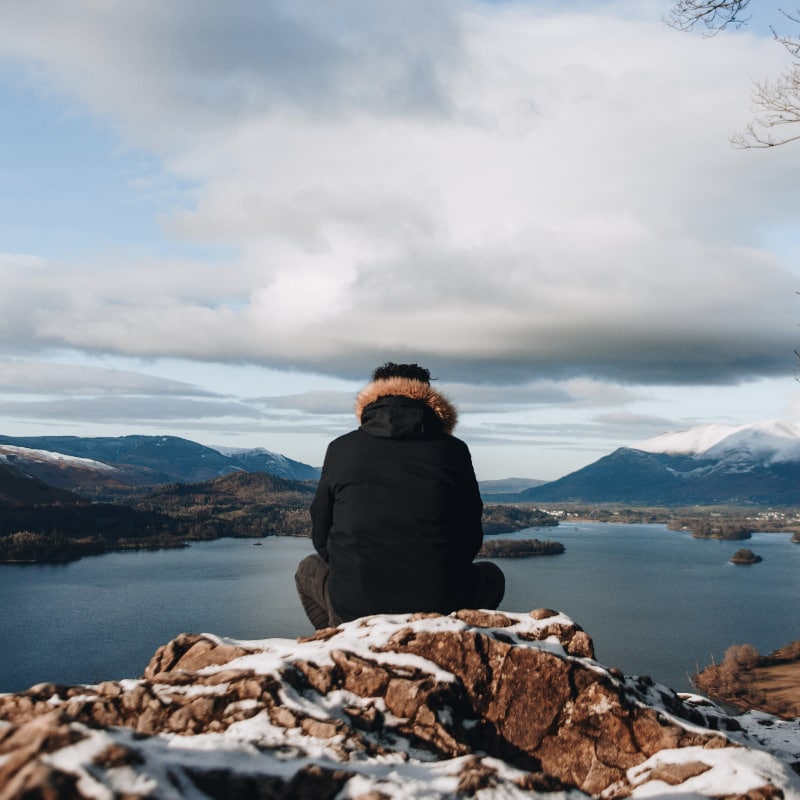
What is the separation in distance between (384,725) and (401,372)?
2.50m

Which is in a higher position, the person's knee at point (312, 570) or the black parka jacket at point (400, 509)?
the black parka jacket at point (400, 509)

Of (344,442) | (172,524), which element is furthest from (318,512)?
(172,524)

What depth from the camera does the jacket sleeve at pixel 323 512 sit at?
15.2 ft

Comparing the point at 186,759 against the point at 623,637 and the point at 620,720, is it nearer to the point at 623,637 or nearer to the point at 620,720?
the point at 620,720

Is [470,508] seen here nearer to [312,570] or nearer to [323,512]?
[323,512]

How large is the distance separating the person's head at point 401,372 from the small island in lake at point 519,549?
8787 cm

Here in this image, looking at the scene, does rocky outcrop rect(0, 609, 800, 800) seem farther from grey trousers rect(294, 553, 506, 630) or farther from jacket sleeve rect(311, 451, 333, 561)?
jacket sleeve rect(311, 451, 333, 561)

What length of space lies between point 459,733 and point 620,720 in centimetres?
76

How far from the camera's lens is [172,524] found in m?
126

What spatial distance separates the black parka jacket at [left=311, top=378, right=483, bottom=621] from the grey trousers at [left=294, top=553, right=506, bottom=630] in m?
0.16

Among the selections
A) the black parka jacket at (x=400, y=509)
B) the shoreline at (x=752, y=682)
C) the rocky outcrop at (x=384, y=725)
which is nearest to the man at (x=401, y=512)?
the black parka jacket at (x=400, y=509)

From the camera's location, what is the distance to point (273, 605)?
2016 inches

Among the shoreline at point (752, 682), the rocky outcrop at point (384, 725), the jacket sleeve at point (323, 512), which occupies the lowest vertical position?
the shoreline at point (752, 682)

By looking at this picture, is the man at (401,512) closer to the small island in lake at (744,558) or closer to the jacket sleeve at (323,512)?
the jacket sleeve at (323,512)
